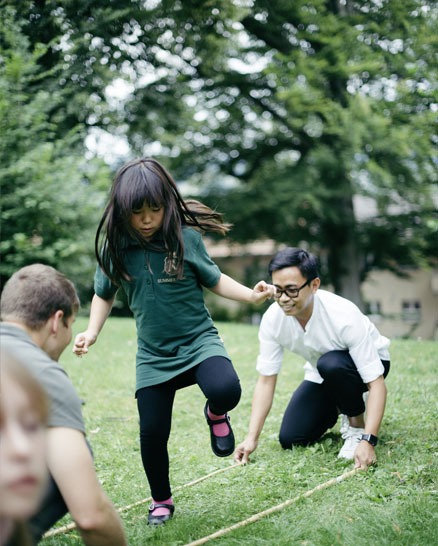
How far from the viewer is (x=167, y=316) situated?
329cm

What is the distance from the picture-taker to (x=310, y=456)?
409 cm

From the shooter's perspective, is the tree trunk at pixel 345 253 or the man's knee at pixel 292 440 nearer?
the man's knee at pixel 292 440

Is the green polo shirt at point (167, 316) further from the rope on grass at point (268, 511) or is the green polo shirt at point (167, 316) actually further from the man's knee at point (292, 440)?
the man's knee at point (292, 440)

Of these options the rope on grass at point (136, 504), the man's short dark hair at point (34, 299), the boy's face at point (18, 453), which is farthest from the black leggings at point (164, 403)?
the boy's face at point (18, 453)

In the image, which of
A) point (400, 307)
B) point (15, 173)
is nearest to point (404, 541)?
point (15, 173)

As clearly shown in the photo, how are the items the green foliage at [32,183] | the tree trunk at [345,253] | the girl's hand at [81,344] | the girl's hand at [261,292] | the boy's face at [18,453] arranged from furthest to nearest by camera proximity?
the tree trunk at [345,253] → the green foliage at [32,183] → the girl's hand at [261,292] → the girl's hand at [81,344] → the boy's face at [18,453]

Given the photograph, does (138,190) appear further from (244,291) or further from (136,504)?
(136,504)

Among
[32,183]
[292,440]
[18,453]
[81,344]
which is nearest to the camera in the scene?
[18,453]

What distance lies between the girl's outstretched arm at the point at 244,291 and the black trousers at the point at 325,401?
842 millimetres

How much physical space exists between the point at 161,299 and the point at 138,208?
510mm

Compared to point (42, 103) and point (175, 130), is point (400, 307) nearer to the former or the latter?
point (175, 130)

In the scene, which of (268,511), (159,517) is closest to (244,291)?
(268,511)

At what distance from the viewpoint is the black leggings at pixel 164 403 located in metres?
3.16

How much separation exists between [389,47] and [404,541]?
14974 millimetres
